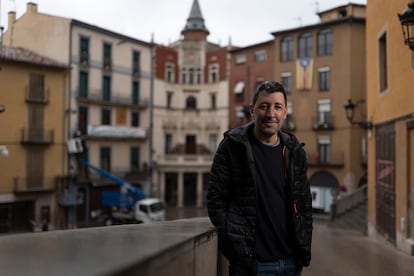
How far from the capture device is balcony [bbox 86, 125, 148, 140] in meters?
32.7

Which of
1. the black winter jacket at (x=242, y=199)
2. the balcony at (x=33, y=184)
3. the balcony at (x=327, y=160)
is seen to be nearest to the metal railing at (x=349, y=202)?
the balcony at (x=327, y=160)

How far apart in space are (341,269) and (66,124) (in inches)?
1042

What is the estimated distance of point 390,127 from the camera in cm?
1120

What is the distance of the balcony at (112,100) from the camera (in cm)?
3238

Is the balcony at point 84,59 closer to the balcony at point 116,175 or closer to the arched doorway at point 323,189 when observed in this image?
the balcony at point 116,175

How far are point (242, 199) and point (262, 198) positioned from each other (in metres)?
0.15

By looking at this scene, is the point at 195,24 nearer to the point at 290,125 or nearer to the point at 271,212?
the point at 290,125

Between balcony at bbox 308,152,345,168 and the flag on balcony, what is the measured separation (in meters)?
4.95

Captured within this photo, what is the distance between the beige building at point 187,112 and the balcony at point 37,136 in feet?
34.9

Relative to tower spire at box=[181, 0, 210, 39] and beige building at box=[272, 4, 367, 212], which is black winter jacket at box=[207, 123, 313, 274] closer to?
beige building at box=[272, 4, 367, 212]

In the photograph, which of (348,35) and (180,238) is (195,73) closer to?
(348,35)

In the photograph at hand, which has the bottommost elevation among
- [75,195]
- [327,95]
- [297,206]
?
[75,195]

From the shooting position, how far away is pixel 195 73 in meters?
41.0

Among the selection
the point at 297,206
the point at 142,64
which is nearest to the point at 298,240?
the point at 297,206
